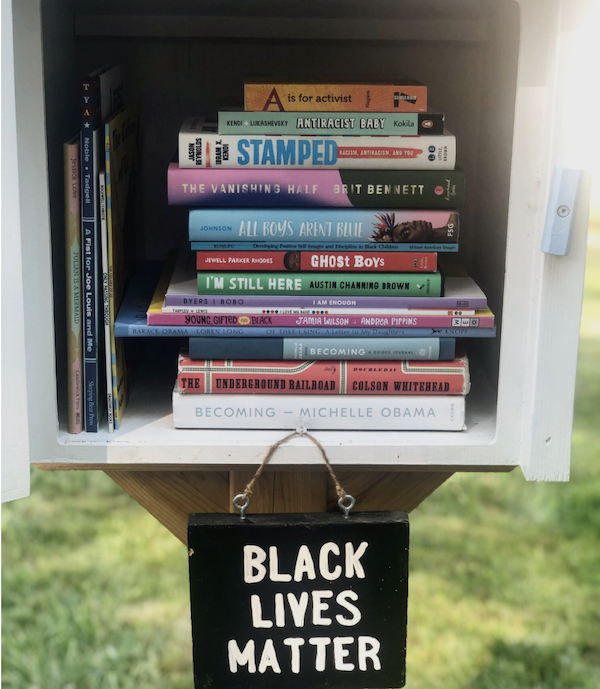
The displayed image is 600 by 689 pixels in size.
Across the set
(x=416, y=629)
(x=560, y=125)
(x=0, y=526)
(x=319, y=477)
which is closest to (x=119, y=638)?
(x=0, y=526)

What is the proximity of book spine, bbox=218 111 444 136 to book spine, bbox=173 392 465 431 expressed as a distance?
0.26 m

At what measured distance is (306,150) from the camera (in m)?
0.78

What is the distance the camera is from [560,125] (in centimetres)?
73

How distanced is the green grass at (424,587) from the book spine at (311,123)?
2.10 meters

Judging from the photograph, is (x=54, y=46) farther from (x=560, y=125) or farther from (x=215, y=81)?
(x=560, y=125)

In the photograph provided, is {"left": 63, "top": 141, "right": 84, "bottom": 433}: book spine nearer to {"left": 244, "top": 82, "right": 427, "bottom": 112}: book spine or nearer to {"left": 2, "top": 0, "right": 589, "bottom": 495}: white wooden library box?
{"left": 2, "top": 0, "right": 589, "bottom": 495}: white wooden library box

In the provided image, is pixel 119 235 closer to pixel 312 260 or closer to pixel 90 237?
pixel 90 237

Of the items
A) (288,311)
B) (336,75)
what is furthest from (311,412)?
(336,75)

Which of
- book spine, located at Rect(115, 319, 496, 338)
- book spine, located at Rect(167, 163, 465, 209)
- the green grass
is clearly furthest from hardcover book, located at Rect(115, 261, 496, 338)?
the green grass

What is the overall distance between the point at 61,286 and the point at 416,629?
84.9 inches

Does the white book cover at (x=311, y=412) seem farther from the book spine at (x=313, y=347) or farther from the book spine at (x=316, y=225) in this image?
the book spine at (x=316, y=225)

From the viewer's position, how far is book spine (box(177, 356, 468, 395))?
83cm

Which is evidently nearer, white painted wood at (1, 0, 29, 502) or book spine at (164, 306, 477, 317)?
white painted wood at (1, 0, 29, 502)

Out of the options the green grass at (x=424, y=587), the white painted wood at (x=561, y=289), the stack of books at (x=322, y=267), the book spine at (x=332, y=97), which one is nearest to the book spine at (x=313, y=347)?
the stack of books at (x=322, y=267)
